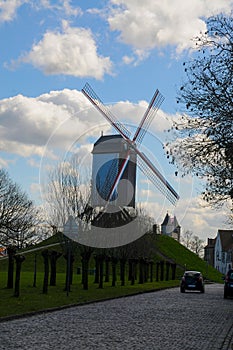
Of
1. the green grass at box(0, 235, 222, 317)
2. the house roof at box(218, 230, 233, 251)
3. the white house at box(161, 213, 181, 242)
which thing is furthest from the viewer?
the white house at box(161, 213, 181, 242)

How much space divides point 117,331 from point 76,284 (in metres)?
31.6

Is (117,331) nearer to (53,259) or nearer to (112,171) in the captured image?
(53,259)

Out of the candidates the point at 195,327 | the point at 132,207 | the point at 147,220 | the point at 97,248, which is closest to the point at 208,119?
the point at 195,327

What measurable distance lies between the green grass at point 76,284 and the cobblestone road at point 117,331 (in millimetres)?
1927

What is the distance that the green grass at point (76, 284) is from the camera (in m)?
26.0

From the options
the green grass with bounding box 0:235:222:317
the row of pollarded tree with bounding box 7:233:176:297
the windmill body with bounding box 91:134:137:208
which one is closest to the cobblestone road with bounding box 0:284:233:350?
the green grass with bounding box 0:235:222:317

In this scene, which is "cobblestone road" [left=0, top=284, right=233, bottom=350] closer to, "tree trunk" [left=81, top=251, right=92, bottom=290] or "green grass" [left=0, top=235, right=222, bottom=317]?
"green grass" [left=0, top=235, right=222, bottom=317]

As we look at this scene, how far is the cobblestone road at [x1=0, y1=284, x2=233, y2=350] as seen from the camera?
14.3m

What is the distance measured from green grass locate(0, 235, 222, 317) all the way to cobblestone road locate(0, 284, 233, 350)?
1.93 meters

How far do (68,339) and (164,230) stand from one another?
482 ft

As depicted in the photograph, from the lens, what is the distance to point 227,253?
142m

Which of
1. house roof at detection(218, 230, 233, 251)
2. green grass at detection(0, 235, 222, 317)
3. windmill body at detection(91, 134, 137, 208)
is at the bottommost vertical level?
green grass at detection(0, 235, 222, 317)

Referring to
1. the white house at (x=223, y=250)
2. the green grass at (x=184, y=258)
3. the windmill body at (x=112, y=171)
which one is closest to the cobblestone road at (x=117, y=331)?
the windmill body at (x=112, y=171)

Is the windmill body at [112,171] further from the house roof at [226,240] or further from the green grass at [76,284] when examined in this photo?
the house roof at [226,240]
